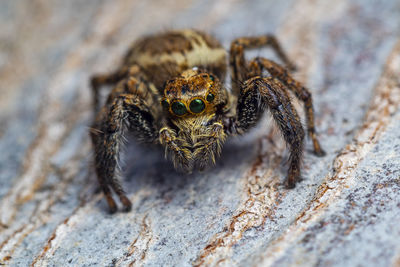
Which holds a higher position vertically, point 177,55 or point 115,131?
point 177,55

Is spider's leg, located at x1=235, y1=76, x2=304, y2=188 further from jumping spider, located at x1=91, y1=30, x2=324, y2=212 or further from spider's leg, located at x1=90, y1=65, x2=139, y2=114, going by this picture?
spider's leg, located at x1=90, y1=65, x2=139, y2=114

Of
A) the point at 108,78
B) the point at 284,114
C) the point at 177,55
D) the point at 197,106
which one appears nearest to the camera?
the point at 284,114

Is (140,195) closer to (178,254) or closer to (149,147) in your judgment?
(149,147)

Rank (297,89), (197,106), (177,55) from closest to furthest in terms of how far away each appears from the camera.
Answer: (197,106) < (297,89) < (177,55)

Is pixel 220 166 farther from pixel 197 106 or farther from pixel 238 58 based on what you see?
pixel 238 58

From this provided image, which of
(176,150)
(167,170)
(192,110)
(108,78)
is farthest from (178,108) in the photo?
(108,78)

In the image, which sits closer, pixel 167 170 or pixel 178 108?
pixel 178 108
